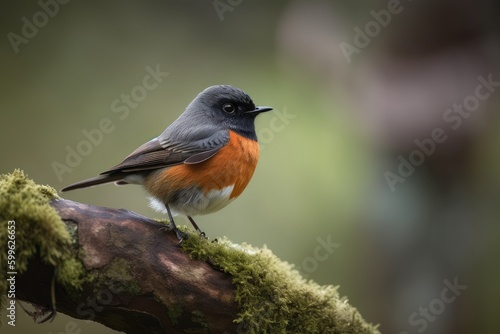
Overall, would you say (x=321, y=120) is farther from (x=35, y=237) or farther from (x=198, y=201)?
(x=35, y=237)

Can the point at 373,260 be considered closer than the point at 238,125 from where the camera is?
No

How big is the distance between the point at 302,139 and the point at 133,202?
2537mm

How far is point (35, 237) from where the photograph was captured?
267cm

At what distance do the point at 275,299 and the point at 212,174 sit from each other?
1.10 m

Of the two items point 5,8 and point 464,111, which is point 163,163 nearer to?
point 464,111

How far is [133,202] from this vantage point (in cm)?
702

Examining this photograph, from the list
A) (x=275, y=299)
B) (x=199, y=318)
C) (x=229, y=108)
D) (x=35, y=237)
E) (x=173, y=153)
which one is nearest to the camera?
(x=35, y=237)

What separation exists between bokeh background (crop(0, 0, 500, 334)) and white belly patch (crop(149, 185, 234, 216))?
2846 millimetres

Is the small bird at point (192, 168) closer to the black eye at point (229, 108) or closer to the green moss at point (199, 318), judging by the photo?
the black eye at point (229, 108)

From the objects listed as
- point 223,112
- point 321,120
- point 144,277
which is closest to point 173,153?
point 223,112

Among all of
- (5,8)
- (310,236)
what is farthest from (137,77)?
(310,236)

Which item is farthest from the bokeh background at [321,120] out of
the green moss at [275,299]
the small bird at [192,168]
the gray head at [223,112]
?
the green moss at [275,299]

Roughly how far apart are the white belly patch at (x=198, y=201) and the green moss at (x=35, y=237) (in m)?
1.10

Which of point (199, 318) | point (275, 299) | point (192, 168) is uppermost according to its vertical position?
point (192, 168)
